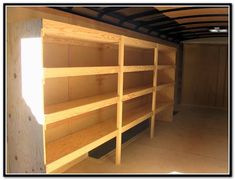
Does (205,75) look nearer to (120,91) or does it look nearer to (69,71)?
(120,91)

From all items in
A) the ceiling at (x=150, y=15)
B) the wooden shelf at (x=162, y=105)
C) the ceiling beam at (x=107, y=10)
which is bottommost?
the wooden shelf at (x=162, y=105)

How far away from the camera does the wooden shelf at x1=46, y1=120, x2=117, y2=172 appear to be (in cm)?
197

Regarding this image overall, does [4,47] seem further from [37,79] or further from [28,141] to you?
[28,141]

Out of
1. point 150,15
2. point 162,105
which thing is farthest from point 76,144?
point 162,105

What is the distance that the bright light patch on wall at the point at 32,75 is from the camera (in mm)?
1707

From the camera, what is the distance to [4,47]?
6.36ft

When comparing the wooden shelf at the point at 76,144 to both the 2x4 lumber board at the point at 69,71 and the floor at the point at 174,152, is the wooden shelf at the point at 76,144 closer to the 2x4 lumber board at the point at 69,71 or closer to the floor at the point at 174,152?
the floor at the point at 174,152

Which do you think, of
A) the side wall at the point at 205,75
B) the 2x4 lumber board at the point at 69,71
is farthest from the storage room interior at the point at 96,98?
the side wall at the point at 205,75

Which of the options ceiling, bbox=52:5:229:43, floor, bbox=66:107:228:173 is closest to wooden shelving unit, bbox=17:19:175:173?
floor, bbox=66:107:228:173

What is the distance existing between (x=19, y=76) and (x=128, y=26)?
2.33m

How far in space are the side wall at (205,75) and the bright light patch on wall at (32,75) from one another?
590cm

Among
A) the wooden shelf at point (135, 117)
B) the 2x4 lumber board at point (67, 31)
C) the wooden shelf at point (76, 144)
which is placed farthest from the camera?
the wooden shelf at point (135, 117)

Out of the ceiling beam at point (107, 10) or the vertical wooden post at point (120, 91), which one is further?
the ceiling beam at point (107, 10)

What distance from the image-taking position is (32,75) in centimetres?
176
